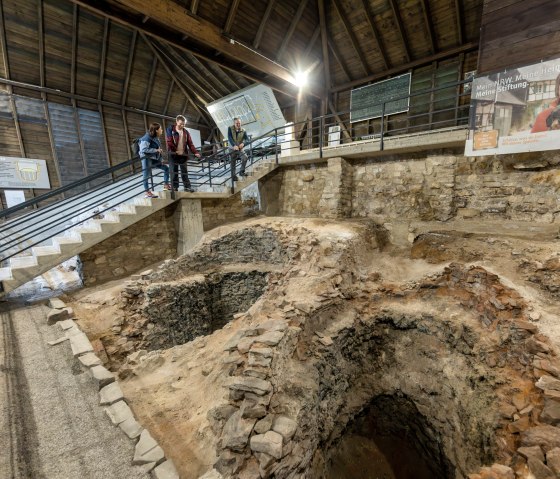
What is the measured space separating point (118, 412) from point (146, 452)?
2.24ft

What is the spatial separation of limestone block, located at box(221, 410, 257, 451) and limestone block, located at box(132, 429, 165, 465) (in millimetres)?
702

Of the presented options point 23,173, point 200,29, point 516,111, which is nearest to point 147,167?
point 200,29

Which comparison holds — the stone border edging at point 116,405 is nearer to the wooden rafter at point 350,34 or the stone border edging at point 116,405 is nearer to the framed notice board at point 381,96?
the framed notice board at point 381,96

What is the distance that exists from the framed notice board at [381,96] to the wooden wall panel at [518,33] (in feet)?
14.3

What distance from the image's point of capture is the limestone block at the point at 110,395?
2.96 m

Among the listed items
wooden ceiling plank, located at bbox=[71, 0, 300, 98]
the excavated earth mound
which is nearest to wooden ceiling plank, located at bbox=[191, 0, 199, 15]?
wooden ceiling plank, located at bbox=[71, 0, 300, 98]

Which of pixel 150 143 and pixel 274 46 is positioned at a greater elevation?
pixel 274 46

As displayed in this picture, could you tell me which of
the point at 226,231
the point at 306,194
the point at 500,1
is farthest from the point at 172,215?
the point at 500,1

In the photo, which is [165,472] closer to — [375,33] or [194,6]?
[194,6]

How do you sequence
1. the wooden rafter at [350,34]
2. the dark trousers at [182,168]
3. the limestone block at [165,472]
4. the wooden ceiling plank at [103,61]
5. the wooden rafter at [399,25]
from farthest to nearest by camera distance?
the wooden ceiling plank at [103,61] → the wooden rafter at [350,34] → the wooden rafter at [399,25] → the dark trousers at [182,168] → the limestone block at [165,472]

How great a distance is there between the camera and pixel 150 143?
6.68 metres

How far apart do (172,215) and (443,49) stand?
10644 mm

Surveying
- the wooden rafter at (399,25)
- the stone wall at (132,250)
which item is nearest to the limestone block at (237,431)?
the stone wall at (132,250)

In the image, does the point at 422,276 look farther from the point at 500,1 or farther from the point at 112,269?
the point at 112,269
